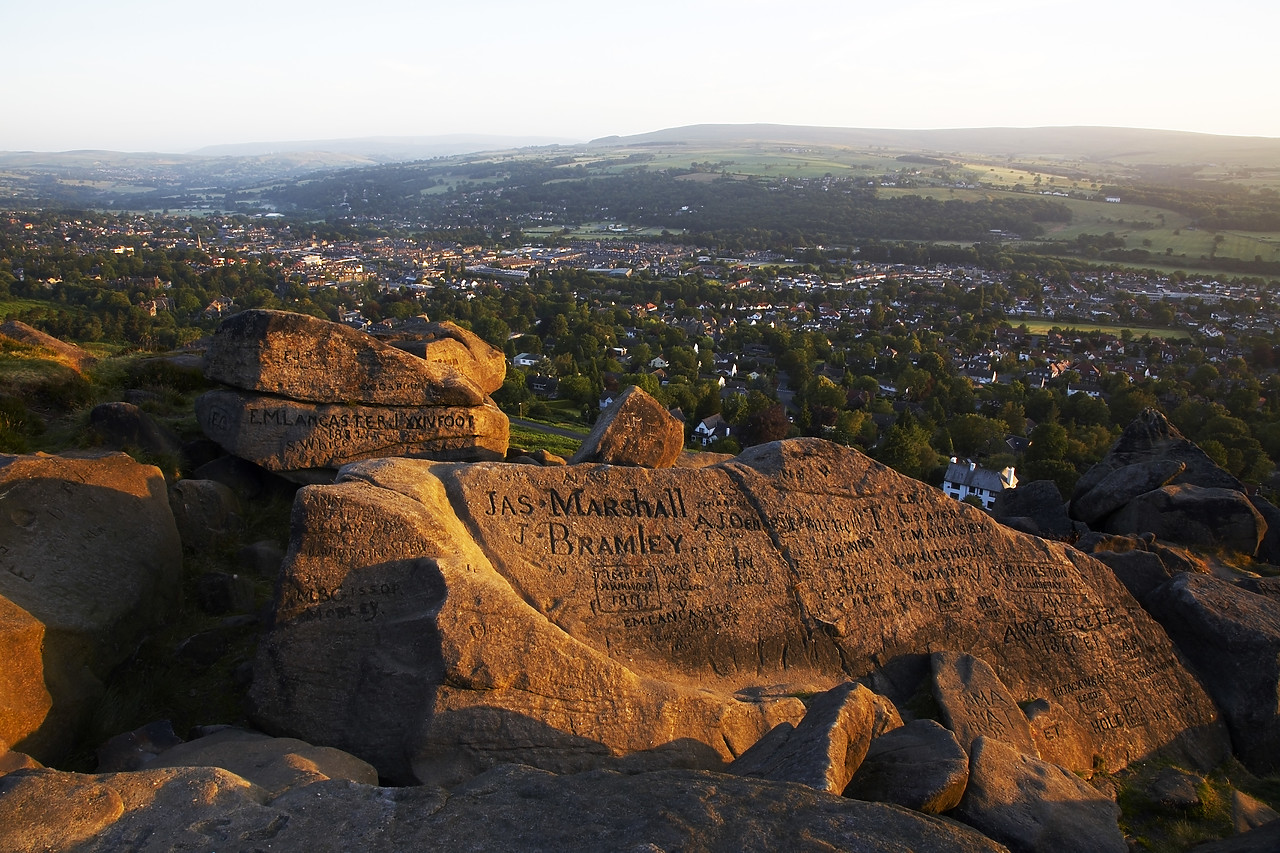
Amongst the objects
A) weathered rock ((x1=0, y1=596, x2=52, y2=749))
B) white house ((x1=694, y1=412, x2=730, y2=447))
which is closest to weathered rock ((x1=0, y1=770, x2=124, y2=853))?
weathered rock ((x1=0, y1=596, x2=52, y2=749))

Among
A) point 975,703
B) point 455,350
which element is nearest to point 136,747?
point 975,703

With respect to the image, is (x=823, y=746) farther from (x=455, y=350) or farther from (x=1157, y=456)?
(x=1157, y=456)

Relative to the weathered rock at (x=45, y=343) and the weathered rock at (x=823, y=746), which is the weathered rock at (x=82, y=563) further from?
the weathered rock at (x=45, y=343)

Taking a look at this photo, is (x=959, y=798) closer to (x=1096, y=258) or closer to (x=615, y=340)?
(x=615, y=340)

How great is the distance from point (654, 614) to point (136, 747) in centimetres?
548

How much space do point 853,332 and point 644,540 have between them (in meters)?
93.6

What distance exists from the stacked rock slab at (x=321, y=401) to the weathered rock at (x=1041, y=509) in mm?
12951

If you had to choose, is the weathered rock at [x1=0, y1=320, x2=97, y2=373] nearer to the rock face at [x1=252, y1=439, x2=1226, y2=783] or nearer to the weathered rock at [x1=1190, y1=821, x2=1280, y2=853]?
the rock face at [x1=252, y1=439, x2=1226, y2=783]

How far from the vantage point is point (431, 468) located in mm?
10133

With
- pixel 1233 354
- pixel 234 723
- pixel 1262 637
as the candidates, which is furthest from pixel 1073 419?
pixel 234 723

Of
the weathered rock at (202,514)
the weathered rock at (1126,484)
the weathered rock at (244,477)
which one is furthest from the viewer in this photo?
the weathered rock at (1126,484)

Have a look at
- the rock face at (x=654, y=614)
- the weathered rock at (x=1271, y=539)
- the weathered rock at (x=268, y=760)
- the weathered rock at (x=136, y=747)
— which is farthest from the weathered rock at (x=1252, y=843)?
the weathered rock at (x=1271, y=539)

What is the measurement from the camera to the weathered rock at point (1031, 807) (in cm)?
718

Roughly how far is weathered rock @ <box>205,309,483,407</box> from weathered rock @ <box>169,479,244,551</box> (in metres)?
1.93
